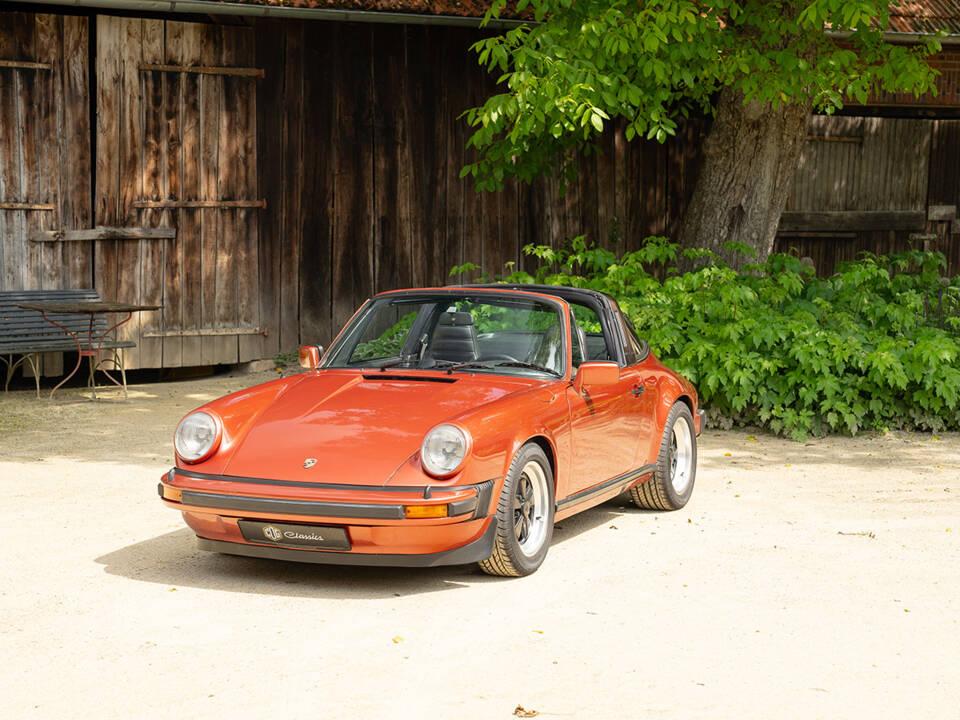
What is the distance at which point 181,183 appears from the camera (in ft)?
43.0

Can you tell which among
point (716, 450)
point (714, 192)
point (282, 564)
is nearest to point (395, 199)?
point (714, 192)

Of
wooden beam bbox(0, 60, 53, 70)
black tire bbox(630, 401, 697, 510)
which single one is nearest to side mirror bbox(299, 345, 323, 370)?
black tire bbox(630, 401, 697, 510)

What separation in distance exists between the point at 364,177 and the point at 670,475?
7.46 meters

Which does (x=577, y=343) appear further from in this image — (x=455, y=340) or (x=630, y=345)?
(x=455, y=340)

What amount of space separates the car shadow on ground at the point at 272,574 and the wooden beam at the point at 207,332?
275 inches

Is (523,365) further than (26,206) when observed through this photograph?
No

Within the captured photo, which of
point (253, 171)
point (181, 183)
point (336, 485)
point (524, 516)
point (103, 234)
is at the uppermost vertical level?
point (253, 171)

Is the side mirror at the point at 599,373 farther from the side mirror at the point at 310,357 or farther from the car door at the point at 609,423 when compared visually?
the side mirror at the point at 310,357

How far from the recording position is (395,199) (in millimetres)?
14234

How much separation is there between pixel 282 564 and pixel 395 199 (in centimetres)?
857

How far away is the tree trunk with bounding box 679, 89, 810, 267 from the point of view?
12.6 m

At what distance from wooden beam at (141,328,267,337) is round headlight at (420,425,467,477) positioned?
8.28 meters

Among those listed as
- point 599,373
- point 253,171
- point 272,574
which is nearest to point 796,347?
point 599,373

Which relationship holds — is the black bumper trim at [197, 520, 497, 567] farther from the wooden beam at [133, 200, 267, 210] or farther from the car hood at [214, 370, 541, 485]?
the wooden beam at [133, 200, 267, 210]
